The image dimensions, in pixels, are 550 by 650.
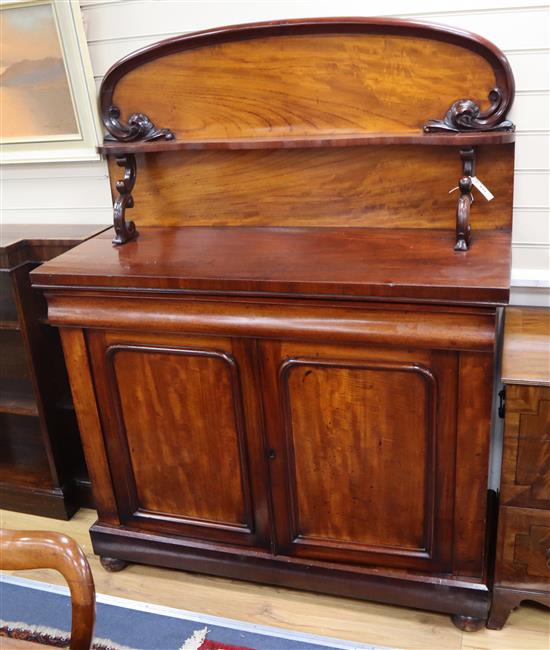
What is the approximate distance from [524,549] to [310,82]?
1427 mm

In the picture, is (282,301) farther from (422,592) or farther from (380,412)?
(422,592)

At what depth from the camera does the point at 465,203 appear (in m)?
1.73

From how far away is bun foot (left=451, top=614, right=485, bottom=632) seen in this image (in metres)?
1.88

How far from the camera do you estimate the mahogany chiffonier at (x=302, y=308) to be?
167 cm

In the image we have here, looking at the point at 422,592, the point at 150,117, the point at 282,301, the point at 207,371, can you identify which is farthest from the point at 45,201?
the point at 422,592

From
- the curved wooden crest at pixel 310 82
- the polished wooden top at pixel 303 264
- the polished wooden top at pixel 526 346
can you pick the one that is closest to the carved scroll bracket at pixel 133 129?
the curved wooden crest at pixel 310 82

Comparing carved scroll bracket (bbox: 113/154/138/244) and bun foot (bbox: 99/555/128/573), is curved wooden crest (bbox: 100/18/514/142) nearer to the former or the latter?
carved scroll bracket (bbox: 113/154/138/244)

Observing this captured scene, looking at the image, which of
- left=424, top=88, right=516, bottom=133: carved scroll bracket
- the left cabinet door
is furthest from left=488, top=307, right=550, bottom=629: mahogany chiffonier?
the left cabinet door

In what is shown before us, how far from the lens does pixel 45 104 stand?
230 centimetres

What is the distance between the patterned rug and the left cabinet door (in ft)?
0.78

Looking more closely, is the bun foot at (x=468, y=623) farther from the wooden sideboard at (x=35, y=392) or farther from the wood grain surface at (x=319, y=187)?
the wooden sideboard at (x=35, y=392)

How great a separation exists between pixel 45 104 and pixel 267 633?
1844mm

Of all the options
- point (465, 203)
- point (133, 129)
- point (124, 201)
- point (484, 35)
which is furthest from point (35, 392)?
point (484, 35)

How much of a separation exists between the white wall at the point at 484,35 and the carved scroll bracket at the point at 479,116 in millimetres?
105
